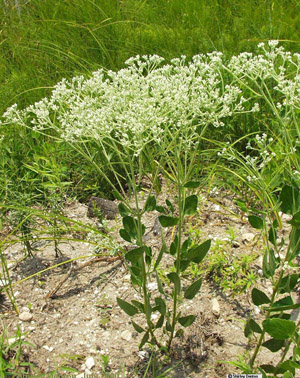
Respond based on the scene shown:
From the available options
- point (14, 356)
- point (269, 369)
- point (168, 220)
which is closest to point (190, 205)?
point (168, 220)

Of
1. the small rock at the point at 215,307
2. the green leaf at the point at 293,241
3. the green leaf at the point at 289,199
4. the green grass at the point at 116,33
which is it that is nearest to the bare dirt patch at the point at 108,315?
the small rock at the point at 215,307

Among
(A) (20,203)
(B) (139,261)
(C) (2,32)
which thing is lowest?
(A) (20,203)

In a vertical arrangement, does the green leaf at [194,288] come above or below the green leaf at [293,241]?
below

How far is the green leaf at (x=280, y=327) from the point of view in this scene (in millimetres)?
1248

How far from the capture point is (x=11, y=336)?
209cm

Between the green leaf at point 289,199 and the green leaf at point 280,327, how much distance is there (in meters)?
0.37

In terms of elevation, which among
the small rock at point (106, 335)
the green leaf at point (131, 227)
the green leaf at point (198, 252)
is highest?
the green leaf at point (131, 227)

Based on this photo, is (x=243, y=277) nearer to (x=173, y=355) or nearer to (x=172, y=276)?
(x=173, y=355)

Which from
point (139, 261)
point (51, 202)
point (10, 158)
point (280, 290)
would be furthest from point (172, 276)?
point (10, 158)

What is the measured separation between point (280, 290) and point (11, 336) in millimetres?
Result: 1325

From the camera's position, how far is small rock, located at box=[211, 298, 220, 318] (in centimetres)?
207

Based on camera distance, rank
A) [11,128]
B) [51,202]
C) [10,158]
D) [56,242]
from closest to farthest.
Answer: [56,242] → [51,202] → [10,158] → [11,128]

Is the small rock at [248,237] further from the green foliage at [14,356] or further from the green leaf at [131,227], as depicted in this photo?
the green foliage at [14,356]

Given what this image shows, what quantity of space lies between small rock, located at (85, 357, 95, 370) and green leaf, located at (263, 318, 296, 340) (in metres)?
0.95
